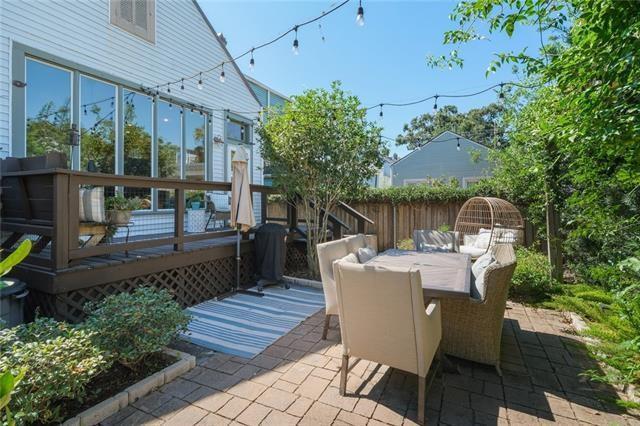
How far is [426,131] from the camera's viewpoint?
30.8 m

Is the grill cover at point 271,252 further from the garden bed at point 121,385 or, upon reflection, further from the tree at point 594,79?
the tree at point 594,79

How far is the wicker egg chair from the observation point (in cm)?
609

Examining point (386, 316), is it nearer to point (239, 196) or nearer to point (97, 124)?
point (239, 196)

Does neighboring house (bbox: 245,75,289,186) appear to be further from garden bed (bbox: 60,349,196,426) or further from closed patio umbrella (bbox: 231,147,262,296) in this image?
garden bed (bbox: 60,349,196,426)

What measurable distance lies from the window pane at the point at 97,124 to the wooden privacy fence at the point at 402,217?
3831mm

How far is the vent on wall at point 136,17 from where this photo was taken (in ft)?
19.1

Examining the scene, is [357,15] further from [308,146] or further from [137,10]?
[137,10]

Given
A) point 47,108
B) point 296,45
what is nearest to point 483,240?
point 296,45

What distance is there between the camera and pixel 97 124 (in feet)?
18.4

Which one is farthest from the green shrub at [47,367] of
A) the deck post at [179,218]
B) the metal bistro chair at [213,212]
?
the metal bistro chair at [213,212]

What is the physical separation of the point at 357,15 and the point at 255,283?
163 inches

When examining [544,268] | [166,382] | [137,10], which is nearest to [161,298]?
[166,382]

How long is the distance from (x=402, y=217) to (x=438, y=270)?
5892mm

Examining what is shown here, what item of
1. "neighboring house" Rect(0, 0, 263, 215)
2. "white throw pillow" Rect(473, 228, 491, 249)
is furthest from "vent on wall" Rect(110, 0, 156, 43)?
"white throw pillow" Rect(473, 228, 491, 249)
